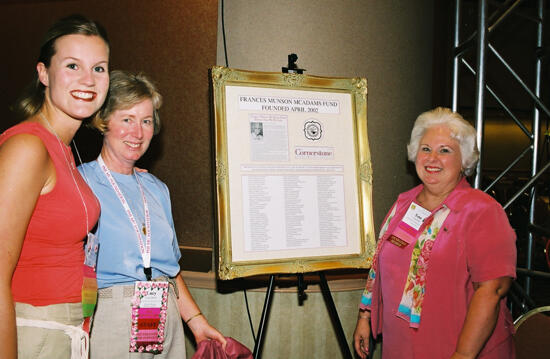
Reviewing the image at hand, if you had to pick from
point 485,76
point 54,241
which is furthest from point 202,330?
point 485,76

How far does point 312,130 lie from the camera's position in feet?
5.98

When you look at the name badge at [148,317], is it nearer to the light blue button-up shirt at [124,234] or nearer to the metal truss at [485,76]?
the light blue button-up shirt at [124,234]

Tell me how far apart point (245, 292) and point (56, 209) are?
1.66 metres

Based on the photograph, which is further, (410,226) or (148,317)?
(410,226)

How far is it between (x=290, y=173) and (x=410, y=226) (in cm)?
60

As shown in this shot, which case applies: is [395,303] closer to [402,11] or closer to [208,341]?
[208,341]

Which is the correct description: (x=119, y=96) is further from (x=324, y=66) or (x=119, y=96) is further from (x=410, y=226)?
(x=324, y=66)

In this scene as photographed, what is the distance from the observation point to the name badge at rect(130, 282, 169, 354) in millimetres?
1418

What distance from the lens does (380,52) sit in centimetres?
269

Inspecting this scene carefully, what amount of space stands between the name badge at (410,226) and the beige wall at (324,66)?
0.95m

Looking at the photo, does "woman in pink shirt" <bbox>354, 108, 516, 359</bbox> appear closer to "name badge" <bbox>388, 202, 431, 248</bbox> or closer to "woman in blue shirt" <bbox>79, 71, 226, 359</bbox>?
"name badge" <bbox>388, 202, 431, 248</bbox>

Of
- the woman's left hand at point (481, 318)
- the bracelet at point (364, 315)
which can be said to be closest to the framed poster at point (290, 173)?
the bracelet at point (364, 315)

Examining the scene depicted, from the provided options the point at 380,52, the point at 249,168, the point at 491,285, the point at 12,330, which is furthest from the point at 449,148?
the point at 12,330

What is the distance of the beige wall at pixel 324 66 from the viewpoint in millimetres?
2549
